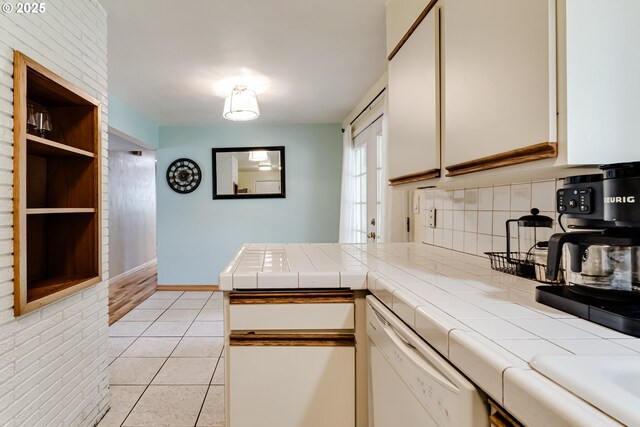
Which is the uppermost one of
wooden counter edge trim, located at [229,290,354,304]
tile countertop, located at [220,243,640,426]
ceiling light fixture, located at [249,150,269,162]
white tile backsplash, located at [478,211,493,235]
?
ceiling light fixture, located at [249,150,269,162]

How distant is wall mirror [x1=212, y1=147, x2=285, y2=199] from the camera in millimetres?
4398

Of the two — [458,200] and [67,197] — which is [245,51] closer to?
[67,197]

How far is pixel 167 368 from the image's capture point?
91.1 inches

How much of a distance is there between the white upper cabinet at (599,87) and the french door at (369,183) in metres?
2.11

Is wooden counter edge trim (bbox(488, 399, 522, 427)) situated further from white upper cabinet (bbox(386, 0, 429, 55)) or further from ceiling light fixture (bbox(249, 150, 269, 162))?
ceiling light fixture (bbox(249, 150, 269, 162))

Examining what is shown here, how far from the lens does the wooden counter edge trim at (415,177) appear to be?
129 cm

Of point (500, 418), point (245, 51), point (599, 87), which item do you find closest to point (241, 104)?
point (245, 51)

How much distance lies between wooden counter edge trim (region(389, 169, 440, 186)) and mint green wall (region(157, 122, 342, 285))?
2.78m

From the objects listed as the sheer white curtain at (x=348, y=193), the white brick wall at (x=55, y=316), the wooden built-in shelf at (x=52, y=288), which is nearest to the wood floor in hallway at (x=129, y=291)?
the white brick wall at (x=55, y=316)

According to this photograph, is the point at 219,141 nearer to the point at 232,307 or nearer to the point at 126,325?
the point at 126,325

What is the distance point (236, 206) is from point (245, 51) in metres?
2.44

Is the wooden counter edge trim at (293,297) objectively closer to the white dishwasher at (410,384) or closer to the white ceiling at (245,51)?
the white dishwasher at (410,384)

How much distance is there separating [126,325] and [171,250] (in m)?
1.42

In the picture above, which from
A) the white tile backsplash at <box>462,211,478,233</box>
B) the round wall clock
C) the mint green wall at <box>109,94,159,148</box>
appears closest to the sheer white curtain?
the round wall clock
